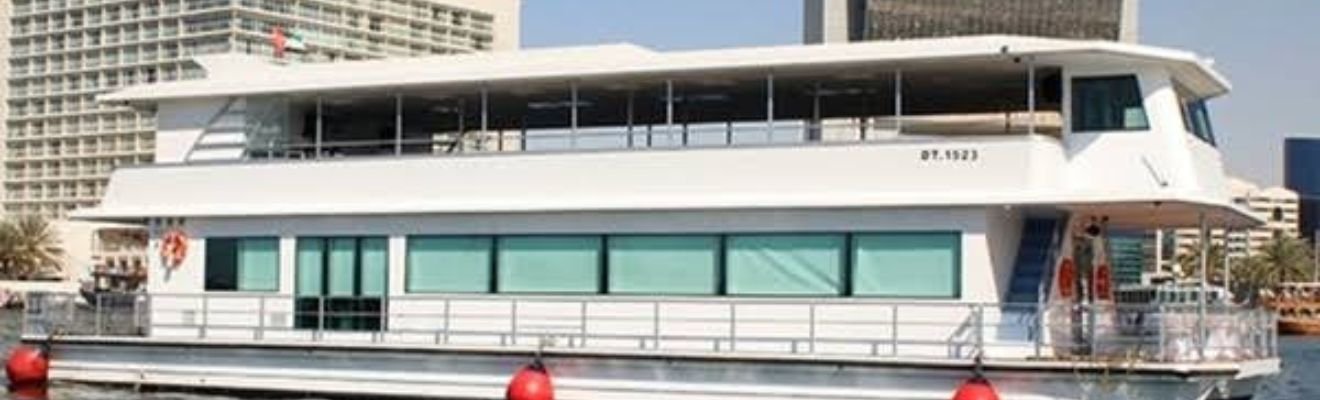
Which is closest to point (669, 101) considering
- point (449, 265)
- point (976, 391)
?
point (449, 265)

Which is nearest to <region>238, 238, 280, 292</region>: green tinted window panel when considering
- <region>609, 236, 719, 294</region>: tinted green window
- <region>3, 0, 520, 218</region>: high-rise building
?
<region>609, 236, 719, 294</region>: tinted green window

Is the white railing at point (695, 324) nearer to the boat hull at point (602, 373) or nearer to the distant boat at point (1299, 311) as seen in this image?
the boat hull at point (602, 373)

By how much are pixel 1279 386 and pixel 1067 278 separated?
2380cm

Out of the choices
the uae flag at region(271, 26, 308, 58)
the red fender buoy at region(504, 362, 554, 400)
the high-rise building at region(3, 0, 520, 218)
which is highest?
the high-rise building at region(3, 0, 520, 218)

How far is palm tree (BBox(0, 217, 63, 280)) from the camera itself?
129m

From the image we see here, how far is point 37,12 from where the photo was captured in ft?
575

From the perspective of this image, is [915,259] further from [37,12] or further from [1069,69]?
[37,12]

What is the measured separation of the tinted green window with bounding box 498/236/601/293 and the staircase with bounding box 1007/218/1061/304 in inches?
194

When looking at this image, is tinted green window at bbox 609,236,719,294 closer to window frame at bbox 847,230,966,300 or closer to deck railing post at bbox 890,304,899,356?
window frame at bbox 847,230,966,300

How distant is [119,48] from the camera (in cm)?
16800

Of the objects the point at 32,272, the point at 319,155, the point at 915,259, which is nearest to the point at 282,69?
the point at 319,155

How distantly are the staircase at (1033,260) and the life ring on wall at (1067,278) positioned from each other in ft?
1.76

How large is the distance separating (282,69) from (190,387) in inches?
179

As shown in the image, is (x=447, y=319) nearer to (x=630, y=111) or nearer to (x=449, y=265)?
(x=449, y=265)
